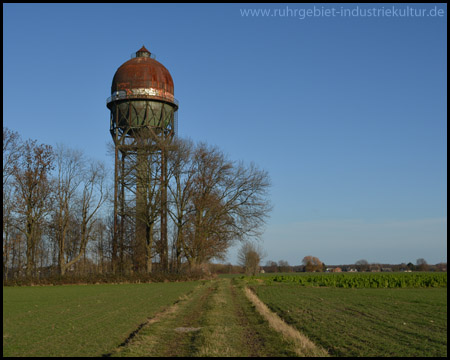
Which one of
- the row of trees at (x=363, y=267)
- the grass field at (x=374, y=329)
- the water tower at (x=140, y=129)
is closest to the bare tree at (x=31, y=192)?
the water tower at (x=140, y=129)

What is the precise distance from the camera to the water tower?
49.2 metres

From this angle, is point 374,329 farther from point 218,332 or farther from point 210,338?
point 210,338

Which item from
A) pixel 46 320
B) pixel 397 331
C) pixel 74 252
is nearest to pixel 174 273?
pixel 74 252

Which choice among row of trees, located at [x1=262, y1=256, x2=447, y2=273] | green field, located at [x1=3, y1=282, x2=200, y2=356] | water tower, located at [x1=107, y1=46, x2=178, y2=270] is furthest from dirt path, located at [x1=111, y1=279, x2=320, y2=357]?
row of trees, located at [x1=262, y1=256, x2=447, y2=273]

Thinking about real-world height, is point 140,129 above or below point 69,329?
above

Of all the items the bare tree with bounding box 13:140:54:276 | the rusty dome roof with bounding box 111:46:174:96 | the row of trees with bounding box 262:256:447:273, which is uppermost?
the rusty dome roof with bounding box 111:46:174:96

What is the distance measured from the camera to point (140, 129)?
49406 mm

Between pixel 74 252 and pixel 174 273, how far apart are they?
29246mm

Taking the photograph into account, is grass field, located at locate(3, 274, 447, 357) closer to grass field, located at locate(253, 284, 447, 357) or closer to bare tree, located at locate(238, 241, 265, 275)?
grass field, located at locate(253, 284, 447, 357)

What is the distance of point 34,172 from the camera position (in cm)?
4791

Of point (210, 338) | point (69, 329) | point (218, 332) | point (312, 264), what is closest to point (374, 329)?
point (218, 332)

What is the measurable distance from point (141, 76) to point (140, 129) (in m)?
5.55

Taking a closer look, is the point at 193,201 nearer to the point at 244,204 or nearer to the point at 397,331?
the point at 244,204

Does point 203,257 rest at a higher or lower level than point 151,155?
lower
